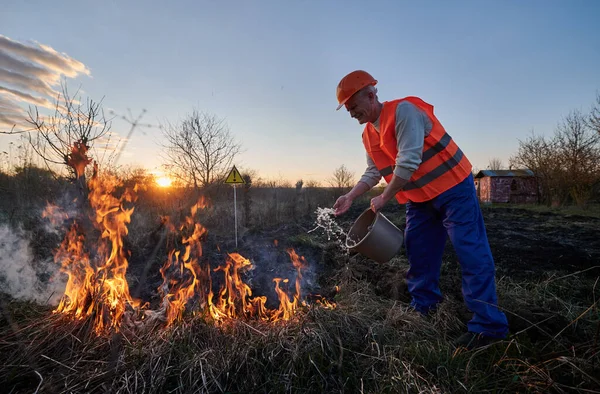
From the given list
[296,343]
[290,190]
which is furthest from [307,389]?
[290,190]

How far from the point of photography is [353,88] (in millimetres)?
2650

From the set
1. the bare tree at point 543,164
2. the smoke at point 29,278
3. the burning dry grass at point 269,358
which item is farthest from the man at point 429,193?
the bare tree at point 543,164

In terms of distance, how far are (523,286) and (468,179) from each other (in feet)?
7.05

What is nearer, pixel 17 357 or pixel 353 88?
pixel 17 357

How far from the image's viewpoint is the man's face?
2.71 metres

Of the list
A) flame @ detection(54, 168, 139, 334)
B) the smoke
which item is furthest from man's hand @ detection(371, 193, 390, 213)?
the smoke

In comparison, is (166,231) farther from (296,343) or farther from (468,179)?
(468,179)


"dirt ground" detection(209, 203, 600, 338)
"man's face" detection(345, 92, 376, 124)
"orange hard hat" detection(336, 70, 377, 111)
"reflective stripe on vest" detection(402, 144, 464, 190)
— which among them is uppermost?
"orange hard hat" detection(336, 70, 377, 111)

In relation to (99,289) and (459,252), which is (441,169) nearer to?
(459,252)

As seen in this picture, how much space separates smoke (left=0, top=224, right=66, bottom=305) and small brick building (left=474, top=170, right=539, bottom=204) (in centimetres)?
2680

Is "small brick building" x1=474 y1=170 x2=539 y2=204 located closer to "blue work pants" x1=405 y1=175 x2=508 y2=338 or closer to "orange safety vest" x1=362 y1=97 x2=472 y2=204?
"blue work pants" x1=405 y1=175 x2=508 y2=338

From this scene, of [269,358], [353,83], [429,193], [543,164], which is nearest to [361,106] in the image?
[353,83]

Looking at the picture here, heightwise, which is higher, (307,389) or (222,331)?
(222,331)

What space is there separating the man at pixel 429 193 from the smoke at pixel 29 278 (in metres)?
3.36
